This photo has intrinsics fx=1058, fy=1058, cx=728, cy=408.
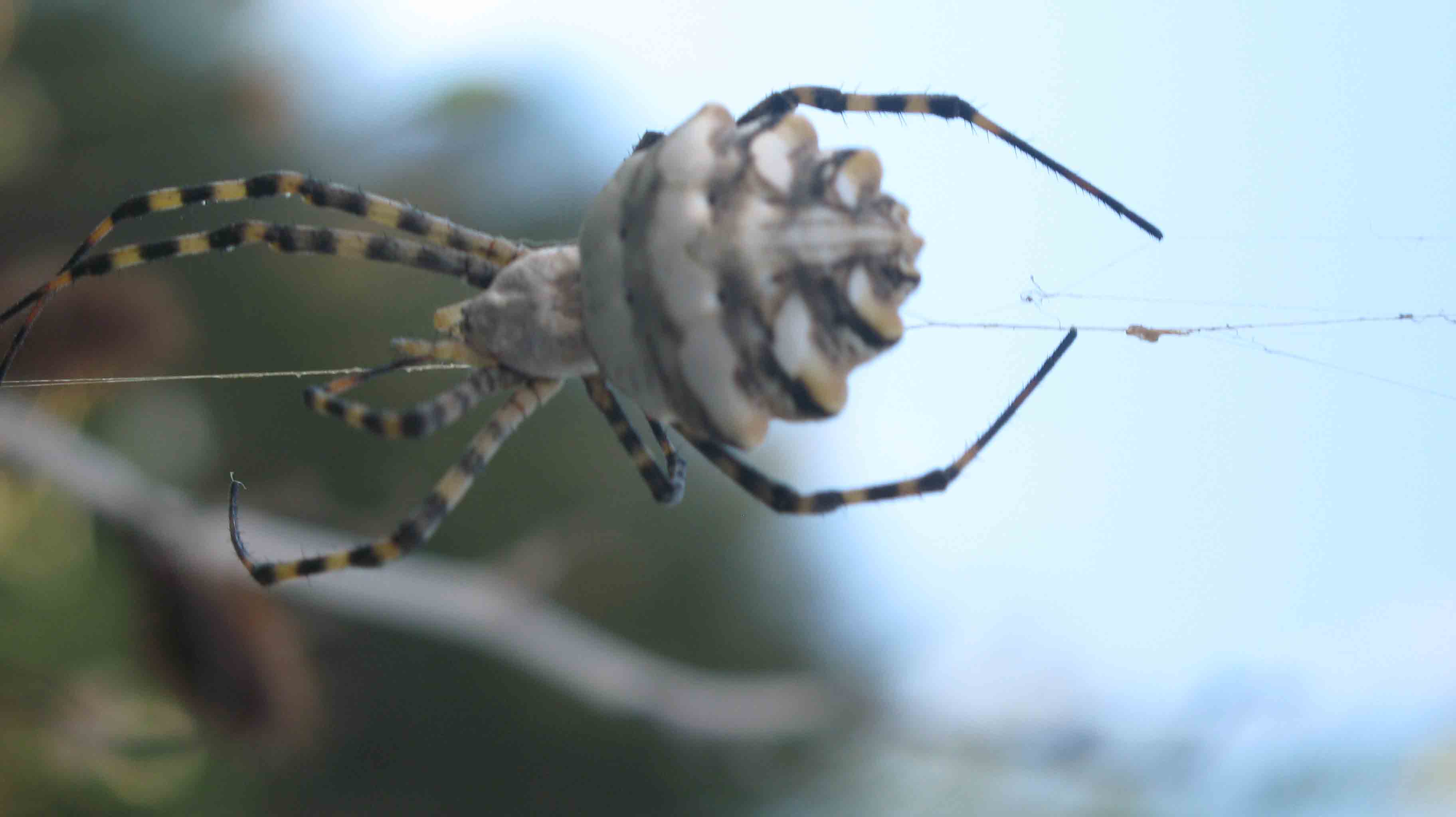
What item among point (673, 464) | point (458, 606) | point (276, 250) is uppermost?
point (458, 606)

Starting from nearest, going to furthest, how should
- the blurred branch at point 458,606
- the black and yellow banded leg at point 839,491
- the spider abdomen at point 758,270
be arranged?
the spider abdomen at point 758,270, the black and yellow banded leg at point 839,491, the blurred branch at point 458,606

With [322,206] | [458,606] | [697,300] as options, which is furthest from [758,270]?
[458,606]

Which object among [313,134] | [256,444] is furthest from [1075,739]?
[313,134]

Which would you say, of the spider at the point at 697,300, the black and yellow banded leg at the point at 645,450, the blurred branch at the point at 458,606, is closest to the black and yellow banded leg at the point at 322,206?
the spider at the point at 697,300

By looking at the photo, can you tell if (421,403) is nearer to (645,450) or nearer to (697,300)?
(645,450)

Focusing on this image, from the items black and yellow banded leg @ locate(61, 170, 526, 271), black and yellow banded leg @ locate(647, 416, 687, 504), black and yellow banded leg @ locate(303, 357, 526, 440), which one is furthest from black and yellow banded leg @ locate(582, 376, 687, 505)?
black and yellow banded leg @ locate(61, 170, 526, 271)

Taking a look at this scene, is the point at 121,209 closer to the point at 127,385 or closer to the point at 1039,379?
the point at 1039,379

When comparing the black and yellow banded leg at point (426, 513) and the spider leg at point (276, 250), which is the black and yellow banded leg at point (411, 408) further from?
the spider leg at point (276, 250)
